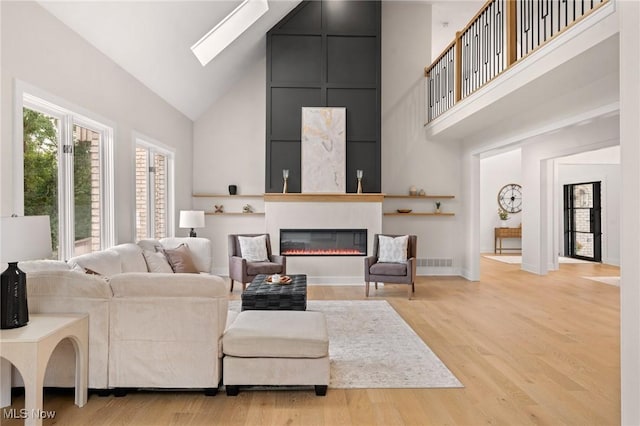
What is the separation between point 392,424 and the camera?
2.49m

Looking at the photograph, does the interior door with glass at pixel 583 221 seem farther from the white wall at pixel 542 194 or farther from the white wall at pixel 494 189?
the white wall at pixel 542 194

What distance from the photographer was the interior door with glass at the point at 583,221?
10.2 m

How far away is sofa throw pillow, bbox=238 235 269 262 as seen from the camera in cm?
644

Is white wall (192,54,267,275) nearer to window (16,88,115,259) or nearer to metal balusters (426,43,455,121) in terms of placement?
metal balusters (426,43,455,121)

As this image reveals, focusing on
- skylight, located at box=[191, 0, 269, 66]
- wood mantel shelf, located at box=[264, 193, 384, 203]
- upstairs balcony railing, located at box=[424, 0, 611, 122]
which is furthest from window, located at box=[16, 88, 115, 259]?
upstairs balcony railing, located at box=[424, 0, 611, 122]

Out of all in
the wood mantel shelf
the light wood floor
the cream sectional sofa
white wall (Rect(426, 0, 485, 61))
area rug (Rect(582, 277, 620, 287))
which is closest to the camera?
the light wood floor

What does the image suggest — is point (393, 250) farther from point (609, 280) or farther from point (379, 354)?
point (609, 280)

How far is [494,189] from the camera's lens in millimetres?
12375

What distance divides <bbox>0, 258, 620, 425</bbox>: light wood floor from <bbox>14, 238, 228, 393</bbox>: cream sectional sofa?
0.16 metres

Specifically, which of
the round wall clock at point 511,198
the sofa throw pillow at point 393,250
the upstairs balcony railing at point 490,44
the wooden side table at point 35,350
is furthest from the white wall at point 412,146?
the wooden side table at point 35,350

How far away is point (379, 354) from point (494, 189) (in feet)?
32.8

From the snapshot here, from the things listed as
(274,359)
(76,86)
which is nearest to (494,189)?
(274,359)

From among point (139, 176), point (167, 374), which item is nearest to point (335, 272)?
point (139, 176)

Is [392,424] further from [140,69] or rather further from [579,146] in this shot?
[579,146]
